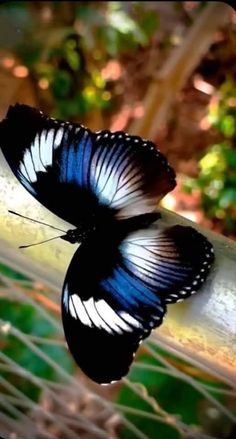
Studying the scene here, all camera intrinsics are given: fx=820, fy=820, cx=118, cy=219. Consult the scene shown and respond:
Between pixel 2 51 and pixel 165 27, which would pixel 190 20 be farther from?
pixel 2 51

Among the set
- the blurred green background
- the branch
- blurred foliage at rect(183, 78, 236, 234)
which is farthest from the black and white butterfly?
the branch

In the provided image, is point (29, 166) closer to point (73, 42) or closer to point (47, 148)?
point (47, 148)

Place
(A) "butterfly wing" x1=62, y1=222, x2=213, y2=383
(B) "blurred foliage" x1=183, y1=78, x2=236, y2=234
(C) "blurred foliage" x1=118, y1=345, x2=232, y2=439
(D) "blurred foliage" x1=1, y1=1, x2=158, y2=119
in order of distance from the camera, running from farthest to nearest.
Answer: (D) "blurred foliage" x1=1, y1=1, x2=158, y2=119 → (B) "blurred foliage" x1=183, y1=78, x2=236, y2=234 → (C) "blurred foliage" x1=118, y1=345, x2=232, y2=439 → (A) "butterfly wing" x1=62, y1=222, x2=213, y2=383

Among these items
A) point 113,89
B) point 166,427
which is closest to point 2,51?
point 113,89

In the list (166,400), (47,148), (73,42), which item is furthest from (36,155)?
(73,42)

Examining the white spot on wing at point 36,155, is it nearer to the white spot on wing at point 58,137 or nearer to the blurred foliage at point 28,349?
the white spot on wing at point 58,137

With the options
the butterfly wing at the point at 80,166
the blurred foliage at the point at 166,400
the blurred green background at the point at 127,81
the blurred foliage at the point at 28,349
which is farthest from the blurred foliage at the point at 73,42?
the butterfly wing at the point at 80,166

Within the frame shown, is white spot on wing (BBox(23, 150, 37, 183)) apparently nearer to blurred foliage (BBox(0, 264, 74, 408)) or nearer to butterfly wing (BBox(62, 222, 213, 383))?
butterfly wing (BBox(62, 222, 213, 383))
